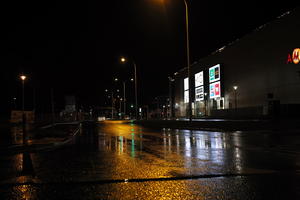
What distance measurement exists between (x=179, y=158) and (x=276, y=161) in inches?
117

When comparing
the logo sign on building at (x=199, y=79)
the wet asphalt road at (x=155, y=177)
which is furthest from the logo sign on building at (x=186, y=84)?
the wet asphalt road at (x=155, y=177)

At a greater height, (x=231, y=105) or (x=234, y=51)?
(x=234, y=51)

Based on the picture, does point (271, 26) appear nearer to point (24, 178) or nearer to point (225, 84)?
point (225, 84)

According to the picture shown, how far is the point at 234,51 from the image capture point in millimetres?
66688

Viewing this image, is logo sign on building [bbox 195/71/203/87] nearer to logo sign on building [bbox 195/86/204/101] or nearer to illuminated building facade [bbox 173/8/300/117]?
illuminated building facade [bbox 173/8/300/117]

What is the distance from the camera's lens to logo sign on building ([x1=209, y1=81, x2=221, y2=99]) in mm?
70850

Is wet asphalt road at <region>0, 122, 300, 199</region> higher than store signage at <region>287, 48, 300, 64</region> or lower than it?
lower

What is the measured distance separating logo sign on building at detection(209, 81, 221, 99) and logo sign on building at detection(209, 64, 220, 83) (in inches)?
43.9

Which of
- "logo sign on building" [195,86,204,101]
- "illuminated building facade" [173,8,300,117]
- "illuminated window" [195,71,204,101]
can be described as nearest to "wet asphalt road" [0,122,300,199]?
"illuminated building facade" [173,8,300,117]

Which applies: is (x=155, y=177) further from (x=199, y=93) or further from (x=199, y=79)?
(x=199, y=79)

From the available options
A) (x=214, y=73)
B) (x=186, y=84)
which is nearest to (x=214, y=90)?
(x=214, y=73)

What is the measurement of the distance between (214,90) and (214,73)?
434cm

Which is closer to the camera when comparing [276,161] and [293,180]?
[293,180]

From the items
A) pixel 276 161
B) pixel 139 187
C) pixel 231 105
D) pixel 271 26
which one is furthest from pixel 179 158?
pixel 231 105
